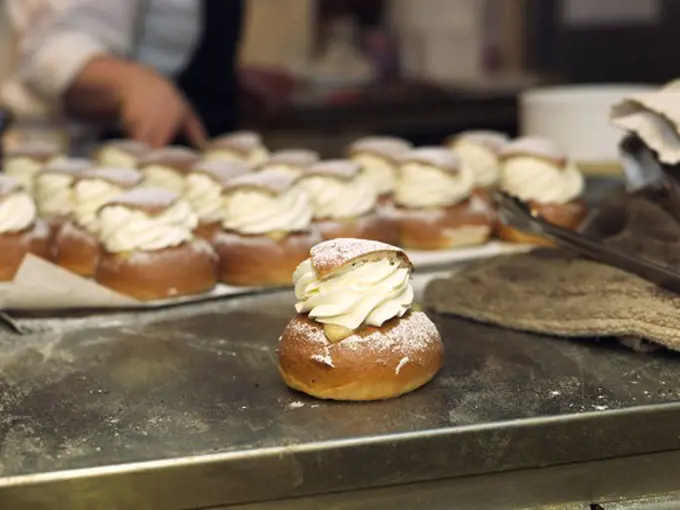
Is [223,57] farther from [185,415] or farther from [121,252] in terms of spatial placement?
[185,415]

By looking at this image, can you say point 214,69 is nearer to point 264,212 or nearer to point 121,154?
point 121,154

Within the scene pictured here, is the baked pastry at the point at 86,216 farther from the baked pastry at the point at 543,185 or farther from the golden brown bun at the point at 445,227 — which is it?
the baked pastry at the point at 543,185

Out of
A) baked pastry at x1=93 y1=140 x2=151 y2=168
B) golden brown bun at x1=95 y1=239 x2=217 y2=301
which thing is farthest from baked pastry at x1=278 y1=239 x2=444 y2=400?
baked pastry at x1=93 y1=140 x2=151 y2=168

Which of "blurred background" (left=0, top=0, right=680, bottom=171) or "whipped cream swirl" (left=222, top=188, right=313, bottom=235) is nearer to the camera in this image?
"whipped cream swirl" (left=222, top=188, right=313, bottom=235)

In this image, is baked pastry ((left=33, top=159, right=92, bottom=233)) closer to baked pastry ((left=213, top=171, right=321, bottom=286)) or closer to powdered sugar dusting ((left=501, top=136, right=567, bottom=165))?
baked pastry ((left=213, top=171, right=321, bottom=286))

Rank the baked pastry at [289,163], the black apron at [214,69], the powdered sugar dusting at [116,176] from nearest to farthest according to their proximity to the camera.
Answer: the powdered sugar dusting at [116,176], the baked pastry at [289,163], the black apron at [214,69]

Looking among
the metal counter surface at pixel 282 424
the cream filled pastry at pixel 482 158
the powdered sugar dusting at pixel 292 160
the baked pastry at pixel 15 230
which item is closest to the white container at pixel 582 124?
the cream filled pastry at pixel 482 158
